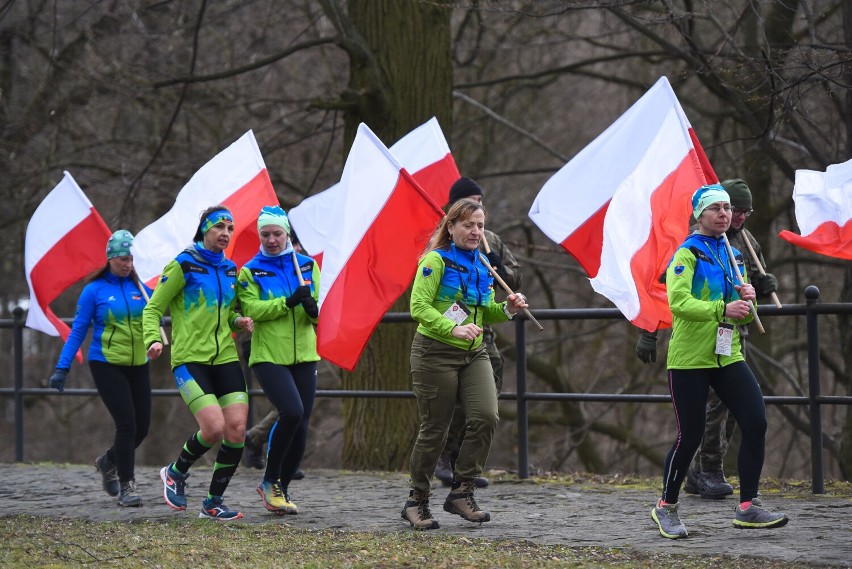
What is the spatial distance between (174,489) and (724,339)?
3.67 meters

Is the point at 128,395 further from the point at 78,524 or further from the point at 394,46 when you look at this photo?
the point at 394,46

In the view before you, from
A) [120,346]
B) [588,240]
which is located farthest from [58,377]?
[588,240]

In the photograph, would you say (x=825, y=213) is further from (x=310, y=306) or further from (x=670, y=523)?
(x=310, y=306)

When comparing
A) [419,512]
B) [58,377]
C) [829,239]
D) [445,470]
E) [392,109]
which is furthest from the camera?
[392,109]

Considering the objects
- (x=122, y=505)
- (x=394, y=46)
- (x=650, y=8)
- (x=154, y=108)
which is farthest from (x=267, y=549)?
(x=154, y=108)

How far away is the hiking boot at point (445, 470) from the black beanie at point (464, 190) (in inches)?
74.4

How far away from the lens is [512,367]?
61.1 ft

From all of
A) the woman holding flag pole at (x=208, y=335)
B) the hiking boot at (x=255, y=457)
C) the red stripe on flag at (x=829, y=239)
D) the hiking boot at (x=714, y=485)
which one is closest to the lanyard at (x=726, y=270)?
the red stripe on flag at (x=829, y=239)

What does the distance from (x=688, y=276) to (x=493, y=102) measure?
11337mm

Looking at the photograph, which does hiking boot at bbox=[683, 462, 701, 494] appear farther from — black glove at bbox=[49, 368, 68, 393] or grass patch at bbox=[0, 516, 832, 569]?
black glove at bbox=[49, 368, 68, 393]

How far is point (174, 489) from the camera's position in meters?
7.89

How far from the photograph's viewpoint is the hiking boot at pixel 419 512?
23.0 feet

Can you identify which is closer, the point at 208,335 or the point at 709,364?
the point at 709,364

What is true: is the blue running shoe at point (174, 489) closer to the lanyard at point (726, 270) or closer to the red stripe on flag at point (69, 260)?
the red stripe on flag at point (69, 260)
